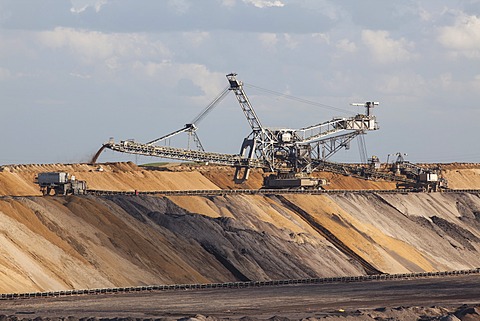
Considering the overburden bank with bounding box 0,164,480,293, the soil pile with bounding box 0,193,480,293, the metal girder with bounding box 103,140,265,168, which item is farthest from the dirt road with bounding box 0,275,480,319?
the metal girder with bounding box 103,140,265,168

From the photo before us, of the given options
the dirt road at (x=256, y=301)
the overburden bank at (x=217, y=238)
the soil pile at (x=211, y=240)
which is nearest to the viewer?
the dirt road at (x=256, y=301)

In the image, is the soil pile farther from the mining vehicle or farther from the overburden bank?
the mining vehicle

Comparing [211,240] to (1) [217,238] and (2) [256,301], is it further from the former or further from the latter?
(2) [256,301]

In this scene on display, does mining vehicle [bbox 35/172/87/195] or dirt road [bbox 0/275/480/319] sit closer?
dirt road [bbox 0/275/480/319]

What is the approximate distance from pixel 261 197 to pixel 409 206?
24.0 metres

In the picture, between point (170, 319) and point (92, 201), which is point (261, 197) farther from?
point (170, 319)

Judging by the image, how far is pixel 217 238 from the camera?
9506 cm

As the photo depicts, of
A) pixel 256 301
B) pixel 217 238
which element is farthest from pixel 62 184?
pixel 256 301

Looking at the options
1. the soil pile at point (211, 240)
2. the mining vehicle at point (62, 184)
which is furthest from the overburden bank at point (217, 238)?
the mining vehicle at point (62, 184)

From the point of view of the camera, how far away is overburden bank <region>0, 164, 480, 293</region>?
82.0m

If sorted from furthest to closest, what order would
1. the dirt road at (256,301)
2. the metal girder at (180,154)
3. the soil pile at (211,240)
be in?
1. the metal girder at (180,154)
2. the soil pile at (211,240)
3. the dirt road at (256,301)

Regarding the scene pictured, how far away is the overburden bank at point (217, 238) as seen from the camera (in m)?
82.0

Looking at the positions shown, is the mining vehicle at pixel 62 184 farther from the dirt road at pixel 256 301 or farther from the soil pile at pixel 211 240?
the dirt road at pixel 256 301

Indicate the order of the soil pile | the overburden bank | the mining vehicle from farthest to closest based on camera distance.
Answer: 1. the mining vehicle
2. the overburden bank
3. the soil pile
